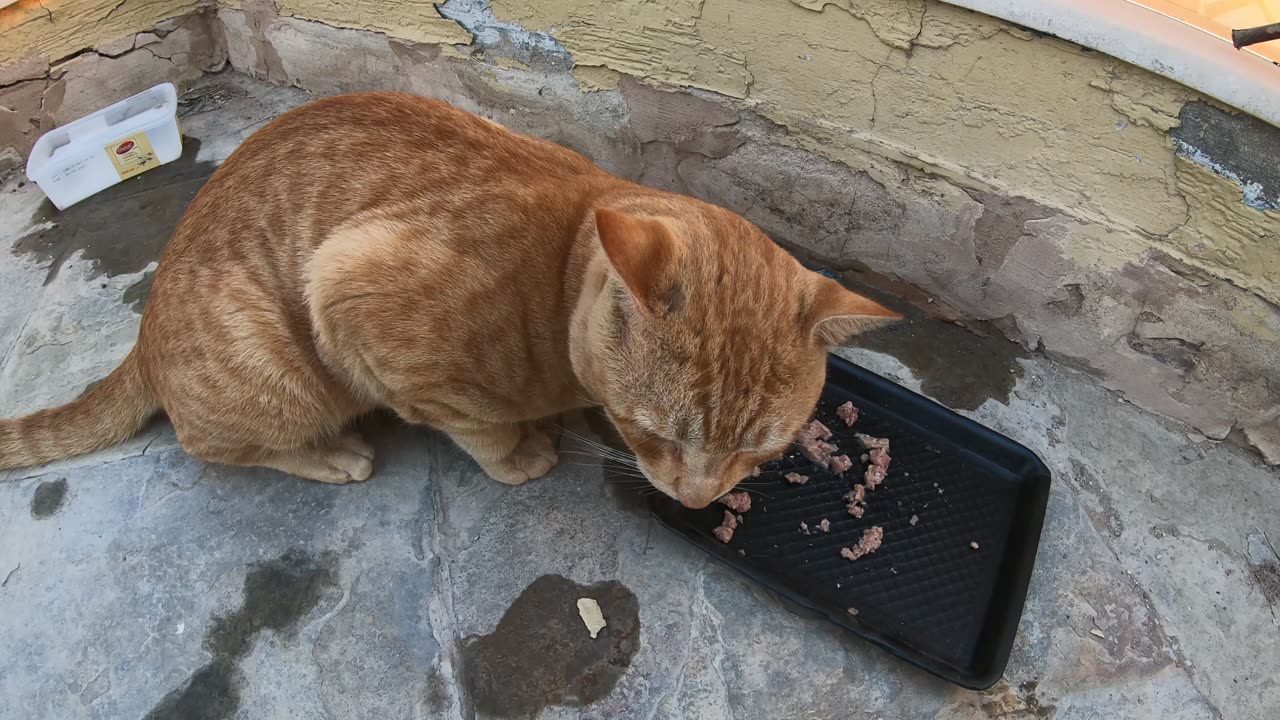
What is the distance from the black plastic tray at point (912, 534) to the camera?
6.58ft

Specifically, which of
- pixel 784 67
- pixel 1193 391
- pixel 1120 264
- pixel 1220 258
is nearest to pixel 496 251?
pixel 784 67

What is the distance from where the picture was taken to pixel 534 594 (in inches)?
84.4

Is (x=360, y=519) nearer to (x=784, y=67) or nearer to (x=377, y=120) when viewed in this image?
(x=377, y=120)

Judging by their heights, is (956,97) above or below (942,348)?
above

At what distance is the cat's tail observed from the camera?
222 centimetres

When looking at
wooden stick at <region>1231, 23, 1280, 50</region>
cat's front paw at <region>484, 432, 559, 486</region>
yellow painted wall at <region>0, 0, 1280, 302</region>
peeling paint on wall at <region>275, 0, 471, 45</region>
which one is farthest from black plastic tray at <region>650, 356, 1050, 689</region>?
peeling paint on wall at <region>275, 0, 471, 45</region>

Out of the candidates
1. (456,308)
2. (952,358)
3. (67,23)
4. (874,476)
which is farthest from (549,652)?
(67,23)

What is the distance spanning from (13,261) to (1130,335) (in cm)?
420

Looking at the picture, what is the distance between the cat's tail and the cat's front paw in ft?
3.59

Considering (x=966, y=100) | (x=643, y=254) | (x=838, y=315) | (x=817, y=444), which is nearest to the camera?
(x=643, y=254)

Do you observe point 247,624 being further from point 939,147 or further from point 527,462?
point 939,147

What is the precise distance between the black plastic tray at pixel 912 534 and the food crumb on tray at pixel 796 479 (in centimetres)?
2

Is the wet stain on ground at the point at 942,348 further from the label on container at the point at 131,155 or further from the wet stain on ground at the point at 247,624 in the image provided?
the label on container at the point at 131,155

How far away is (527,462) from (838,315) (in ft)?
4.03
